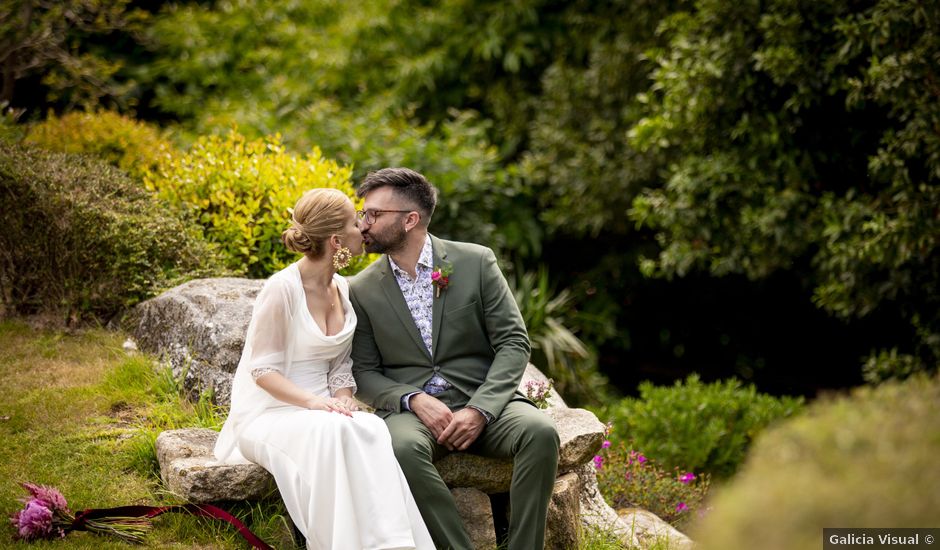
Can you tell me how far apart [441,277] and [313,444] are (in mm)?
1088

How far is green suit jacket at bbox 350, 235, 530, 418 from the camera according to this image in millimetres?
4281

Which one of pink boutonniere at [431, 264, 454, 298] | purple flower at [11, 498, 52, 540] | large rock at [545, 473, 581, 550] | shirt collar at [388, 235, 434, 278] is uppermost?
shirt collar at [388, 235, 434, 278]

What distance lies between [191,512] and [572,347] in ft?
14.0

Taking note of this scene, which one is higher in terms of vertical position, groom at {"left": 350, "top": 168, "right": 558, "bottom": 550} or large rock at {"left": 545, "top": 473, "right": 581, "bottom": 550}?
groom at {"left": 350, "top": 168, "right": 558, "bottom": 550}

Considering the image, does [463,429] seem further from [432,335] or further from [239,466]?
[239,466]

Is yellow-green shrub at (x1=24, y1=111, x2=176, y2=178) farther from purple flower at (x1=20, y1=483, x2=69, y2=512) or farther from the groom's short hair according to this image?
purple flower at (x1=20, y1=483, x2=69, y2=512)

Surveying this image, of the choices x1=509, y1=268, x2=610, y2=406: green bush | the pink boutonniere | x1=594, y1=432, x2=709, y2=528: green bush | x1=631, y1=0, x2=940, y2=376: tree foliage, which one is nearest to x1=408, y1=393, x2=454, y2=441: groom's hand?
the pink boutonniere

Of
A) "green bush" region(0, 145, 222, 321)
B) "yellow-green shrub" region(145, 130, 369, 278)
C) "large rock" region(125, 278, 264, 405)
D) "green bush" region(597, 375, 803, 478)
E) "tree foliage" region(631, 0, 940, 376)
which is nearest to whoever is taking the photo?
"large rock" region(125, 278, 264, 405)

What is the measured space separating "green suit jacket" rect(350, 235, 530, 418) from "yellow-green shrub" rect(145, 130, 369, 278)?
200 centimetres

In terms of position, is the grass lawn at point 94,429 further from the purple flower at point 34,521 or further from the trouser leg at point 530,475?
the trouser leg at point 530,475

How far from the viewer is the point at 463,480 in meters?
4.20

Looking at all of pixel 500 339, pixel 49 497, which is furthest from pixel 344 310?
pixel 49 497

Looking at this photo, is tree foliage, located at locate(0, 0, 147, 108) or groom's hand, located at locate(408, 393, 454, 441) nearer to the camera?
groom's hand, located at locate(408, 393, 454, 441)

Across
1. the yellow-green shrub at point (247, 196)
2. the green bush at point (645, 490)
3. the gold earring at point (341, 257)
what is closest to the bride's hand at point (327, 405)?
the gold earring at point (341, 257)
